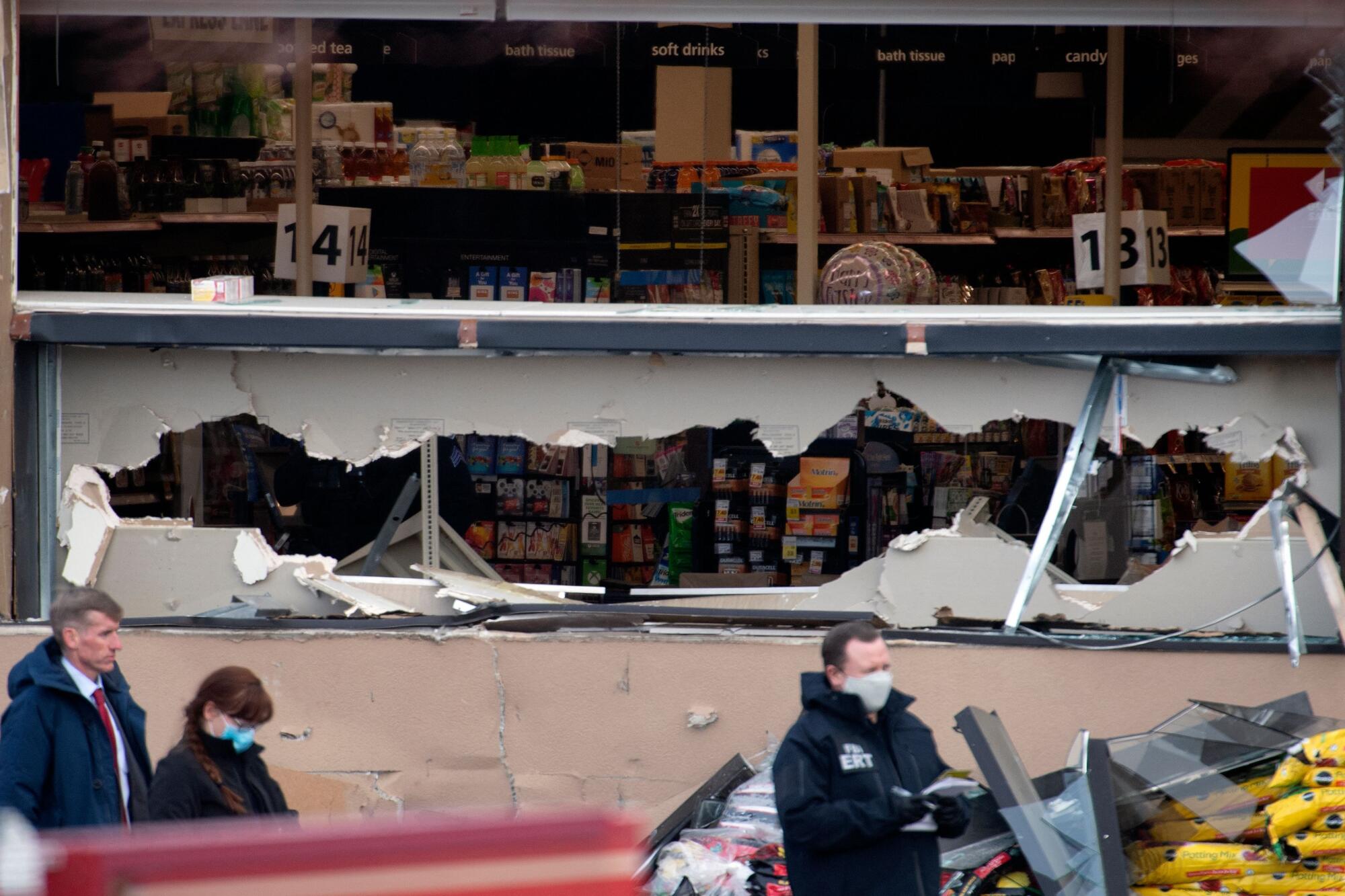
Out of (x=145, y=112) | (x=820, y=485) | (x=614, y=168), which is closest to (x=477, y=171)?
(x=614, y=168)

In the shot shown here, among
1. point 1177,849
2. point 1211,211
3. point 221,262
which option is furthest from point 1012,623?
point 221,262

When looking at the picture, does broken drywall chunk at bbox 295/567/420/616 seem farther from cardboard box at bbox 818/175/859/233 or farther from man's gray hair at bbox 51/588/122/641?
cardboard box at bbox 818/175/859/233

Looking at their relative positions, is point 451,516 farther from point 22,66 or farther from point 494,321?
point 22,66

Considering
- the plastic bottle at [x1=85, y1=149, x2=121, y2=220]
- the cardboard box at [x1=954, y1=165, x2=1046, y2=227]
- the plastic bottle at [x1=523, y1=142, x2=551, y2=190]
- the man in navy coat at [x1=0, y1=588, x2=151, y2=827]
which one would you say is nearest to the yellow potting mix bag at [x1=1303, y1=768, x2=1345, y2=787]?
the man in navy coat at [x1=0, y1=588, x2=151, y2=827]

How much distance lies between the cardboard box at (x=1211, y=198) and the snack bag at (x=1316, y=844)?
5.57m

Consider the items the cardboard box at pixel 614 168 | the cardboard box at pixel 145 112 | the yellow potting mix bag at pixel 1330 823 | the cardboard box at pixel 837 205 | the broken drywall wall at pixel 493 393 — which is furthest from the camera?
the cardboard box at pixel 145 112

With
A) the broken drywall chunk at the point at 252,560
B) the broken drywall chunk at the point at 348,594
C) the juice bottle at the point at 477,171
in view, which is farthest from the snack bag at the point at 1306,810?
the juice bottle at the point at 477,171

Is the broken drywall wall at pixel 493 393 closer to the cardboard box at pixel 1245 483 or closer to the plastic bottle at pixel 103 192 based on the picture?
the cardboard box at pixel 1245 483

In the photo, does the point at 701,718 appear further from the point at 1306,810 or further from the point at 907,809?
the point at 1306,810

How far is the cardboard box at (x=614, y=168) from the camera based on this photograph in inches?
368

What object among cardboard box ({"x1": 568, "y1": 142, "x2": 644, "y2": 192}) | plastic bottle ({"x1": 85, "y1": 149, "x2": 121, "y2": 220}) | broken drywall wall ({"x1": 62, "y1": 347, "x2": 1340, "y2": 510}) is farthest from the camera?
cardboard box ({"x1": 568, "y1": 142, "x2": 644, "y2": 192})

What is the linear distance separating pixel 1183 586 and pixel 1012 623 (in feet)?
2.28

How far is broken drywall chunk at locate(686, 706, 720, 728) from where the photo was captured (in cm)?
584

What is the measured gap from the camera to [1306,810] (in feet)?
15.8
